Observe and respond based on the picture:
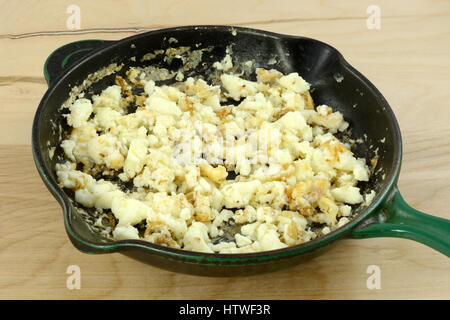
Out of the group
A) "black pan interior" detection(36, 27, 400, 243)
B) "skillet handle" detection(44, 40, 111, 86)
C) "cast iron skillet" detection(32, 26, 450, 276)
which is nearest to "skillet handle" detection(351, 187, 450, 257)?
"cast iron skillet" detection(32, 26, 450, 276)

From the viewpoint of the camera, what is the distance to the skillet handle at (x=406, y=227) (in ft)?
2.63

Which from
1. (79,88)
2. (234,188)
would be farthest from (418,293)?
(79,88)

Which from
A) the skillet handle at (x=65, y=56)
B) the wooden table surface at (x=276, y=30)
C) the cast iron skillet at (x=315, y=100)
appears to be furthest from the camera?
the skillet handle at (x=65, y=56)

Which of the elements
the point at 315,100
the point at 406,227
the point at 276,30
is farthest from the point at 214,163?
the point at 276,30

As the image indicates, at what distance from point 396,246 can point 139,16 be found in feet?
2.84

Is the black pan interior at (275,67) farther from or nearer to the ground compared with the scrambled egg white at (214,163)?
farther from the ground

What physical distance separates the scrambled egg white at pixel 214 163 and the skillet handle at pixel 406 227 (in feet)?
0.40

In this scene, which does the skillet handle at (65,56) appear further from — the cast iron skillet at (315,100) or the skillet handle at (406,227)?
the skillet handle at (406,227)

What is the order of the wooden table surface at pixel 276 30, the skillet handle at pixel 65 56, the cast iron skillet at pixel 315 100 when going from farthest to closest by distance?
the skillet handle at pixel 65 56
the wooden table surface at pixel 276 30
the cast iron skillet at pixel 315 100

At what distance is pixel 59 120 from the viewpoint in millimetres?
1069

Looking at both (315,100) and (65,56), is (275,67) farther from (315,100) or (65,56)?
(65,56)

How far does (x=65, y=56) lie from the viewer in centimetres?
112

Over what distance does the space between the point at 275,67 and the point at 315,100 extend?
0.36 ft

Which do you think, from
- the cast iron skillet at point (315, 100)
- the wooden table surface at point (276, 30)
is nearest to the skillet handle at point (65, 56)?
the cast iron skillet at point (315, 100)
